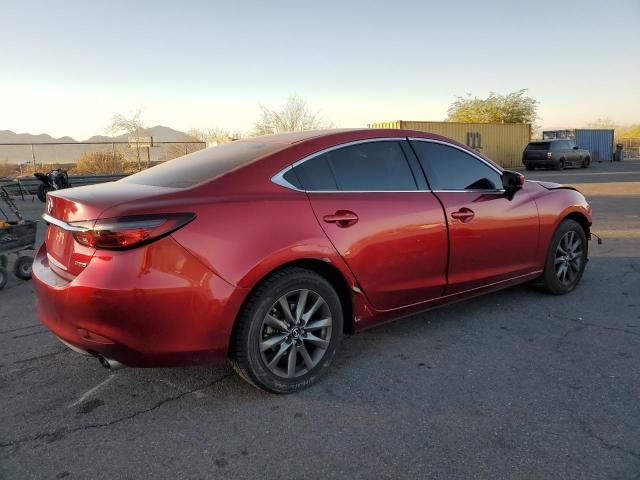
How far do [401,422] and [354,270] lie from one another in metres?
0.97

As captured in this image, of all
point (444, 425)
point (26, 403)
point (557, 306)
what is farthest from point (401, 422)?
point (557, 306)

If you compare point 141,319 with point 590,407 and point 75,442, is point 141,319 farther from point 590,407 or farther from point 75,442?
point 590,407

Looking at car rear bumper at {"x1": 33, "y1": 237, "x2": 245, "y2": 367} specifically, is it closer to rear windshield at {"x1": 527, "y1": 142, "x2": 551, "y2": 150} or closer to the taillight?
the taillight

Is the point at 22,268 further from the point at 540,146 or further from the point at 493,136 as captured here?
the point at 493,136

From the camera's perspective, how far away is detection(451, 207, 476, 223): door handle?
12.7 ft

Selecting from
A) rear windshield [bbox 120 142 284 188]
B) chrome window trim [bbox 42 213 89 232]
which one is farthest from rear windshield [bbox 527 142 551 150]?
chrome window trim [bbox 42 213 89 232]

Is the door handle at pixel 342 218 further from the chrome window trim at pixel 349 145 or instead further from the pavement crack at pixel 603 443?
the pavement crack at pixel 603 443

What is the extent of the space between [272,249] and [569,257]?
11.3ft

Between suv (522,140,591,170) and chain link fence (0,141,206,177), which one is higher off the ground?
chain link fence (0,141,206,177)

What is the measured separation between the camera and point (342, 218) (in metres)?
3.24

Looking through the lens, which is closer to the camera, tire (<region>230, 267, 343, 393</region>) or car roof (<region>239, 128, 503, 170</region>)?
tire (<region>230, 267, 343, 393</region>)

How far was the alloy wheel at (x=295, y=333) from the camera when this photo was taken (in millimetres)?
3027

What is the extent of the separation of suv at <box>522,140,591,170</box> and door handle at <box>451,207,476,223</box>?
28555 millimetres

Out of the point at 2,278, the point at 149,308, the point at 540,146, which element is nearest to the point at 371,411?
the point at 149,308
